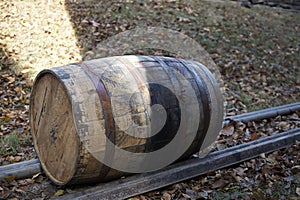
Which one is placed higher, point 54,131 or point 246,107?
point 54,131

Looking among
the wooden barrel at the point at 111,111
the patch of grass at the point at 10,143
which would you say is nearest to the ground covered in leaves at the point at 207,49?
the patch of grass at the point at 10,143

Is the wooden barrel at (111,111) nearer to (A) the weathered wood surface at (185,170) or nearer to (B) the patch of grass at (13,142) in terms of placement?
(A) the weathered wood surface at (185,170)

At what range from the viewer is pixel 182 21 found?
8.73 meters

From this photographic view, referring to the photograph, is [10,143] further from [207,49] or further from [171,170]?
[207,49]

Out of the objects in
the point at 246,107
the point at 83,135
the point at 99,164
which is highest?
the point at 83,135

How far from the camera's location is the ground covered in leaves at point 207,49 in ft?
12.1

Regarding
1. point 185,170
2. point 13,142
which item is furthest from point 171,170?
point 13,142

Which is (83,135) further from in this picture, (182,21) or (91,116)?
(182,21)

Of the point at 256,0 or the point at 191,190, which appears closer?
the point at 191,190

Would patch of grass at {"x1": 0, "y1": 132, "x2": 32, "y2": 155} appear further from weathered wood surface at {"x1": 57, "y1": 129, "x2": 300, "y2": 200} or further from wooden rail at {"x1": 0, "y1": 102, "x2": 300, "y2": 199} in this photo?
weathered wood surface at {"x1": 57, "y1": 129, "x2": 300, "y2": 200}

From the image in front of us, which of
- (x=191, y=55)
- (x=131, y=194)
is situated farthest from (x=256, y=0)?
(x=131, y=194)

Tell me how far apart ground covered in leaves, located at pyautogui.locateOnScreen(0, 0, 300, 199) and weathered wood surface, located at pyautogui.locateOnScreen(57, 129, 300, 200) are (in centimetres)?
8

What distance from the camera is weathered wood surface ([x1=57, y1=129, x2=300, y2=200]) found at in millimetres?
3176

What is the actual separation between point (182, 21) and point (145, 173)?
5.85 meters
